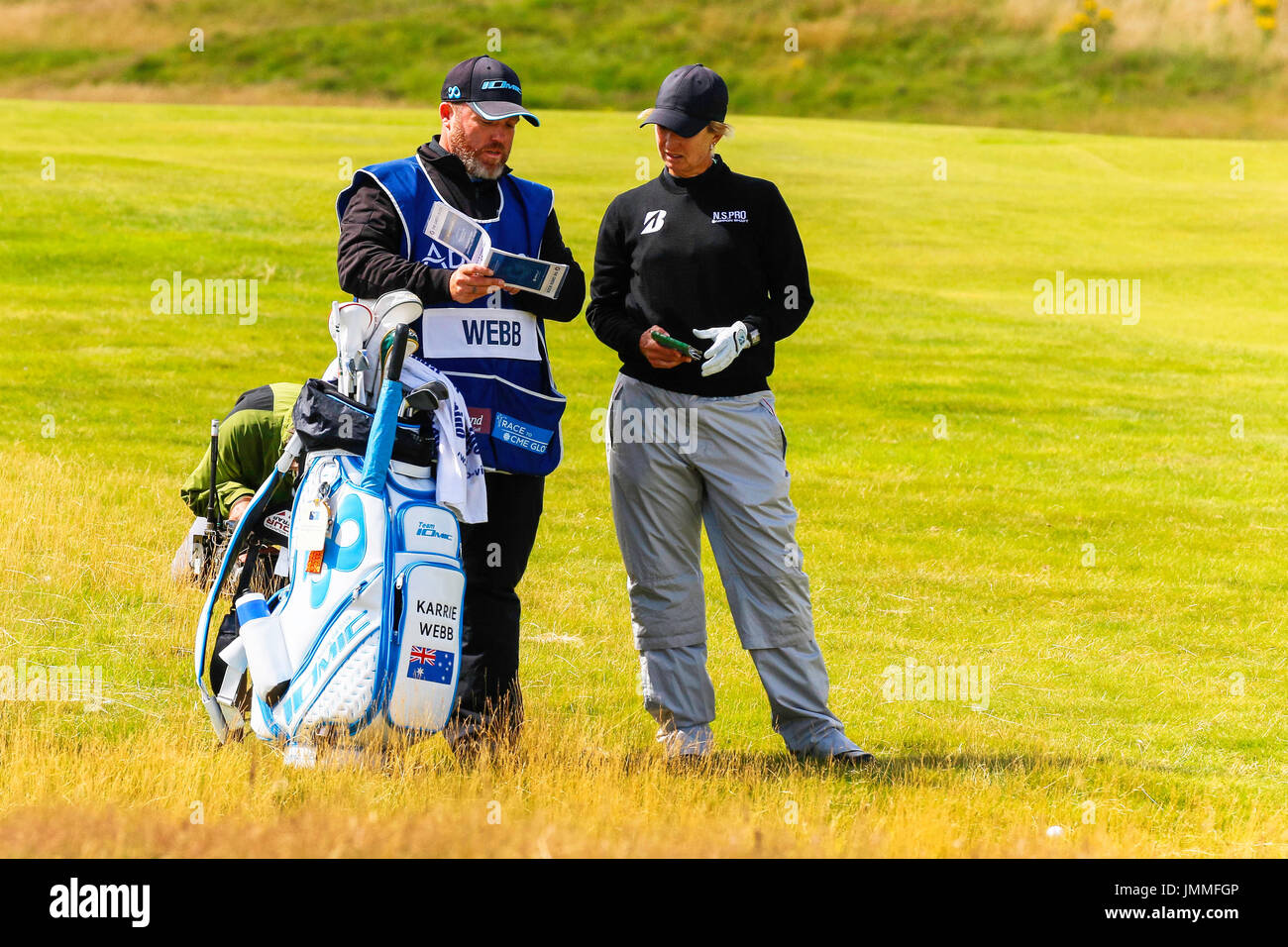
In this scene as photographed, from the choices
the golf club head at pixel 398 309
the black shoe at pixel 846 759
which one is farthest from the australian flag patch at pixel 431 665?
the black shoe at pixel 846 759

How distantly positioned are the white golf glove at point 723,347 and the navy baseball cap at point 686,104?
0.77 metres

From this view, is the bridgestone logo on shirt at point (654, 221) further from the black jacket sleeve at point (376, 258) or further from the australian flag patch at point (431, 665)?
the australian flag patch at point (431, 665)

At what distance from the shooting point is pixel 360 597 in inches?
192

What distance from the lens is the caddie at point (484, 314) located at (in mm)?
5496

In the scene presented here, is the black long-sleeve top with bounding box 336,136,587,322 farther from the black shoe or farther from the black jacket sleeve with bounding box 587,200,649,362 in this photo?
the black shoe

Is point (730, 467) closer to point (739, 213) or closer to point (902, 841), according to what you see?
point (739, 213)

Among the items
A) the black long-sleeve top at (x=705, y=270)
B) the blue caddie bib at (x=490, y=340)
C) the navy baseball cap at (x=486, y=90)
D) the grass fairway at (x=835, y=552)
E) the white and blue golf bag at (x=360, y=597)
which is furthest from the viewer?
the black long-sleeve top at (x=705, y=270)

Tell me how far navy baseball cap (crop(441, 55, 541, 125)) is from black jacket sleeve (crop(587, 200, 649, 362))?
2.28ft

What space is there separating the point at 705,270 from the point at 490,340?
91 cm

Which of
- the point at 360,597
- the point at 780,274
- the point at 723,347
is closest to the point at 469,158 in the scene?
the point at 723,347

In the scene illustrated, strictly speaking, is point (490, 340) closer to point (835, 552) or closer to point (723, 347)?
point (723, 347)

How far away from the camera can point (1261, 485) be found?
14.7 m

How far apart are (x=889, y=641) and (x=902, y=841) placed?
4013mm

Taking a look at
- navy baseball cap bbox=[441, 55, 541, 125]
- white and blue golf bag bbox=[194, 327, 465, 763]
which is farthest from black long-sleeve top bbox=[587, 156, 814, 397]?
white and blue golf bag bbox=[194, 327, 465, 763]
